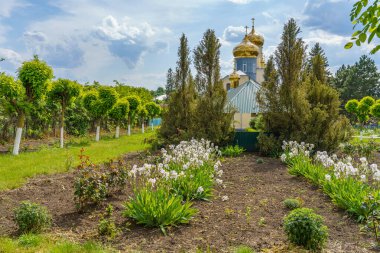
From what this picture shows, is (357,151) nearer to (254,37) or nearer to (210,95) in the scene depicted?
(210,95)

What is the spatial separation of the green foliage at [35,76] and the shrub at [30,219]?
9.87m

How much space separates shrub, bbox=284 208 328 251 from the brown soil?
226 mm

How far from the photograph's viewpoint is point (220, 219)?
5.90 m

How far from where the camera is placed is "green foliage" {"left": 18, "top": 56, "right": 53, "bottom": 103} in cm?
1386

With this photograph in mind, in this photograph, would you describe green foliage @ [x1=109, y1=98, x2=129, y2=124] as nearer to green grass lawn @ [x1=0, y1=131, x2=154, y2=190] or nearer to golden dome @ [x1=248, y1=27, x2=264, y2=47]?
green grass lawn @ [x1=0, y1=131, x2=154, y2=190]

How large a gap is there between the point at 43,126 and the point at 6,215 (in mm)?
17600

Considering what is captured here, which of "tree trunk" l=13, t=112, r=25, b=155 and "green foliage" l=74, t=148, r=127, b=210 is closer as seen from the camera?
"green foliage" l=74, t=148, r=127, b=210

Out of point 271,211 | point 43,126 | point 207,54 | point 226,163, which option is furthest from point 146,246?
point 43,126

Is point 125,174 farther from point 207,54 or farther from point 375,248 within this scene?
point 207,54

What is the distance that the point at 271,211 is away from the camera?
641 cm

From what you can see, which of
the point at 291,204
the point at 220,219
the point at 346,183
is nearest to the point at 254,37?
the point at 346,183

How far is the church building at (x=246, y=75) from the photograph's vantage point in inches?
1091

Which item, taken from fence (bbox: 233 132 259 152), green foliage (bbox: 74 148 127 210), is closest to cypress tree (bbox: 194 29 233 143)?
fence (bbox: 233 132 259 152)

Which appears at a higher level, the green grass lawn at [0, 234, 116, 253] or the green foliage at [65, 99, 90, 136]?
the green foliage at [65, 99, 90, 136]
